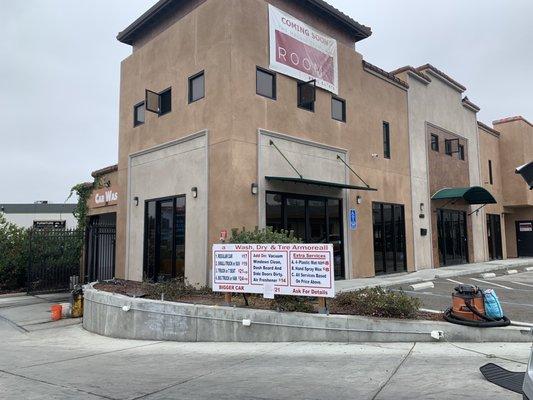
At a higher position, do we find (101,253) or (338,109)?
(338,109)

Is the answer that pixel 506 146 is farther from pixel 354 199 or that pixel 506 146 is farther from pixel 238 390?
pixel 238 390

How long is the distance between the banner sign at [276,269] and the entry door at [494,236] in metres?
20.6

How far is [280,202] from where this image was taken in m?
13.6

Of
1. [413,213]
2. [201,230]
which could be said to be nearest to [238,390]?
[201,230]

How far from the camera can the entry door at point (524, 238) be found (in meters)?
28.2

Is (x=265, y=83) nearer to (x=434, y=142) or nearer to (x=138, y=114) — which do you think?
(x=138, y=114)

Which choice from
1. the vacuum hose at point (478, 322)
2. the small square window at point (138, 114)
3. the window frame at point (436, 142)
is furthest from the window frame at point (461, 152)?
the vacuum hose at point (478, 322)

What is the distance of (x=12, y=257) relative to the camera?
803 inches

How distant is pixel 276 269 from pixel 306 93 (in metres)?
7.32

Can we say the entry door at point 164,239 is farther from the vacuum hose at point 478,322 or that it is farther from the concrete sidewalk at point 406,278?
the vacuum hose at point 478,322

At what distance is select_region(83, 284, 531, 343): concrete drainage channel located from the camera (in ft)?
25.1

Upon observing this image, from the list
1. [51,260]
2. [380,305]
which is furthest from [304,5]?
[51,260]

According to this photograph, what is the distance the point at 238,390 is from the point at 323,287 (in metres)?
3.20

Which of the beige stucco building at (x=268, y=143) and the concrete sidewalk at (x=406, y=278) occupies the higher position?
the beige stucco building at (x=268, y=143)
